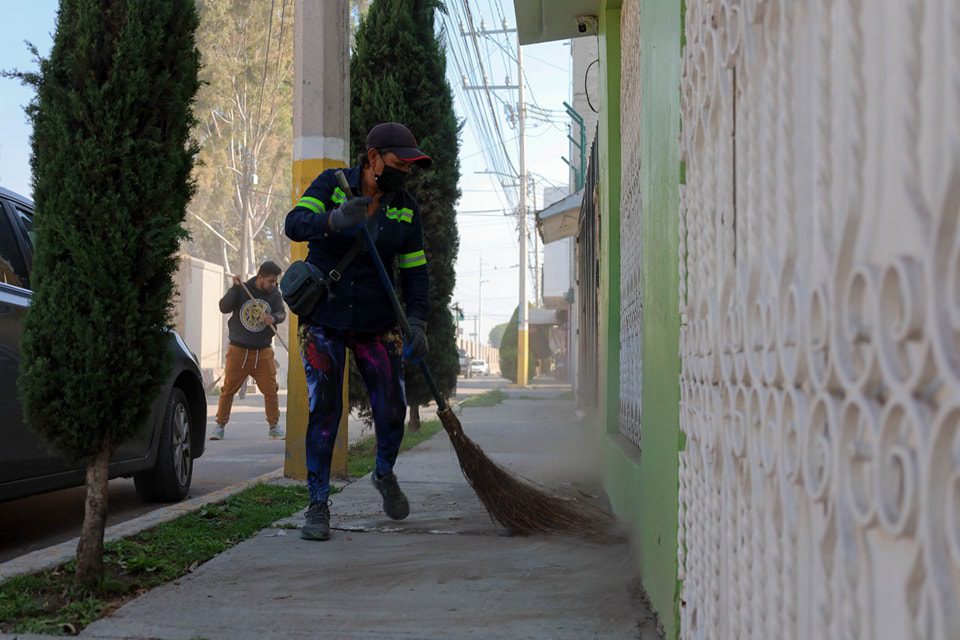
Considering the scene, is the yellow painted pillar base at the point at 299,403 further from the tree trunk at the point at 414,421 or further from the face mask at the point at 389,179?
the tree trunk at the point at 414,421

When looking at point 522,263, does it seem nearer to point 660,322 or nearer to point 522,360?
point 522,360

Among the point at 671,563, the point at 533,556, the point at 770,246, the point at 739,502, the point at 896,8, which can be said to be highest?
the point at 896,8

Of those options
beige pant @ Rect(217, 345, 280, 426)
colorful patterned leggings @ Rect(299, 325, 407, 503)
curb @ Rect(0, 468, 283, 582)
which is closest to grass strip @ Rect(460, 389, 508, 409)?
beige pant @ Rect(217, 345, 280, 426)

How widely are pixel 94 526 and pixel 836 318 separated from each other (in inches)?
116

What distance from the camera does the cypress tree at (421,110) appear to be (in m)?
8.66

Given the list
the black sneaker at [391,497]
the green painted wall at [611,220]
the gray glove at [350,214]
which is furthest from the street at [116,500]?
the green painted wall at [611,220]

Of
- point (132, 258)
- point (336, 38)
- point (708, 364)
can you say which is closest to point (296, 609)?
point (132, 258)

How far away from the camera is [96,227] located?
3.13 metres

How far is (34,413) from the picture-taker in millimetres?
3148

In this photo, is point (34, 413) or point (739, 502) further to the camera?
point (34, 413)

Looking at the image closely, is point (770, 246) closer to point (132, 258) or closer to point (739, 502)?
point (739, 502)

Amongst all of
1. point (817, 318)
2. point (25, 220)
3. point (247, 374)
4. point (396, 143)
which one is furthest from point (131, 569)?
point (247, 374)

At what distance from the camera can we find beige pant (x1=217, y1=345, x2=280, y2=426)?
364 inches

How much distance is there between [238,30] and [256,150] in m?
4.05
